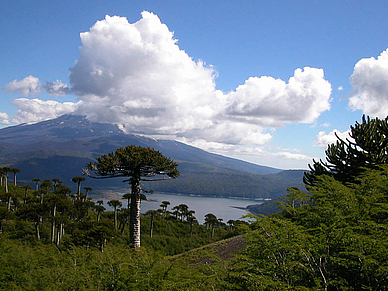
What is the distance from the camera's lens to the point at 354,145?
1527cm

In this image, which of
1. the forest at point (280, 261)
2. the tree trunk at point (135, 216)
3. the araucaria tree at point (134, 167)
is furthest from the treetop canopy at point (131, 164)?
the forest at point (280, 261)

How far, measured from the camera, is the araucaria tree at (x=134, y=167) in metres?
12.3

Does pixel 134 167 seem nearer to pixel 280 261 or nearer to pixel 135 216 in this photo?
pixel 135 216

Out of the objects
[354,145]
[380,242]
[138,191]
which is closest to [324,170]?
[354,145]

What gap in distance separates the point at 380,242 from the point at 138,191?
34.0ft

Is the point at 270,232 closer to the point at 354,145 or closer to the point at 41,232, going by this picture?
the point at 354,145

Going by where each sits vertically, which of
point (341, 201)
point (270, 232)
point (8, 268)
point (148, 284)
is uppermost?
point (341, 201)

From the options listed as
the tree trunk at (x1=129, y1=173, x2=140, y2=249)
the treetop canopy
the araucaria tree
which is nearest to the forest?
the tree trunk at (x1=129, y1=173, x2=140, y2=249)

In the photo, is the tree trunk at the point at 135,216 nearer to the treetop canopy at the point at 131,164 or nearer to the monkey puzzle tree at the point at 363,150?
the treetop canopy at the point at 131,164

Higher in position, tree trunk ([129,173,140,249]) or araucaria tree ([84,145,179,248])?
araucaria tree ([84,145,179,248])

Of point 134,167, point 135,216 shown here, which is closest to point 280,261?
point 135,216

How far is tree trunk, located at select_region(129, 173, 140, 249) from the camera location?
40.2ft

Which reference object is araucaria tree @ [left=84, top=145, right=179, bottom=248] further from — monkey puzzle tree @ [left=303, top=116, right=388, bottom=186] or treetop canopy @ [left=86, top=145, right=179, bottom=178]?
monkey puzzle tree @ [left=303, top=116, right=388, bottom=186]

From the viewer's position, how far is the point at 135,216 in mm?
12375
